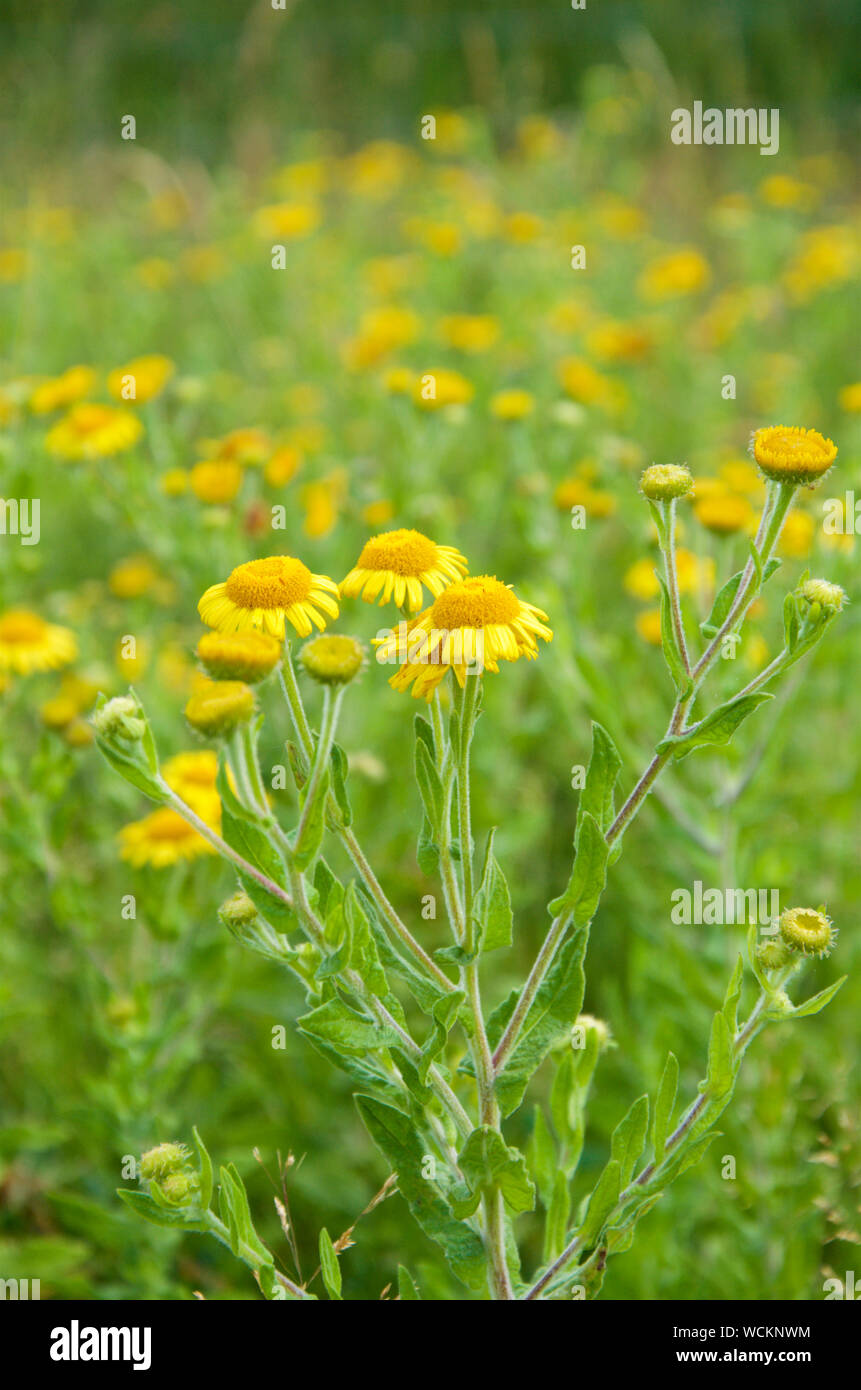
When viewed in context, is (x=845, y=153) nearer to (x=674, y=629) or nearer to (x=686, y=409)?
(x=686, y=409)

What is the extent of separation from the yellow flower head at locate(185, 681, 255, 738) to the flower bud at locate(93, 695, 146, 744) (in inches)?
4.2

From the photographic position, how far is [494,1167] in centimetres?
133

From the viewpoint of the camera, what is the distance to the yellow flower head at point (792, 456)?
1.42 m

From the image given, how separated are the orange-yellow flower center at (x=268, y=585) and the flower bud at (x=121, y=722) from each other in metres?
0.19

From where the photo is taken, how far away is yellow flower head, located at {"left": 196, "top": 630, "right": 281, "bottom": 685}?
4.03 feet

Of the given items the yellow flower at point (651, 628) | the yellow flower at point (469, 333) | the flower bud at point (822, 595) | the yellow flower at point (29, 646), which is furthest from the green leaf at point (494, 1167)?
the yellow flower at point (469, 333)

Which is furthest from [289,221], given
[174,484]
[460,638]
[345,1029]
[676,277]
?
[345,1029]

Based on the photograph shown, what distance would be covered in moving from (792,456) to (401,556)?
0.49m

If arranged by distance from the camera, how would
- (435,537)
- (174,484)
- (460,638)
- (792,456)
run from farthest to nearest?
(435,537)
(174,484)
(792,456)
(460,638)

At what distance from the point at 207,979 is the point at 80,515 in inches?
133

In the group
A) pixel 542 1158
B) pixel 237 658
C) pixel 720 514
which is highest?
pixel 720 514

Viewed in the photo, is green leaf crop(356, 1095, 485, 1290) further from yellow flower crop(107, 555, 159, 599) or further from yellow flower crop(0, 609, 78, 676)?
yellow flower crop(107, 555, 159, 599)

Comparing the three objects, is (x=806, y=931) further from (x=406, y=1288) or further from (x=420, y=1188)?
(x=406, y=1288)

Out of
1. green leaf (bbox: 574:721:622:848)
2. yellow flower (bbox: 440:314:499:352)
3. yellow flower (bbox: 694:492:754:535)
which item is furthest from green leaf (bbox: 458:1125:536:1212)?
yellow flower (bbox: 440:314:499:352)
